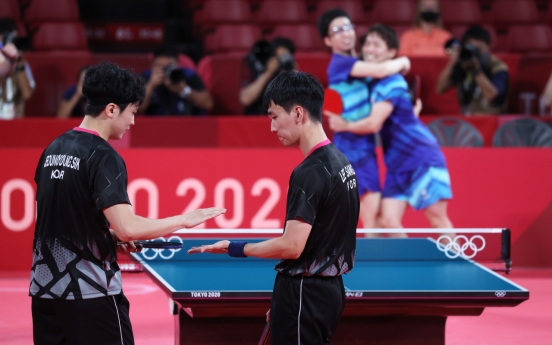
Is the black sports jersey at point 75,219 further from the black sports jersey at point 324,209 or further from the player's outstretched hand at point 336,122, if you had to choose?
the player's outstretched hand at point 336,122

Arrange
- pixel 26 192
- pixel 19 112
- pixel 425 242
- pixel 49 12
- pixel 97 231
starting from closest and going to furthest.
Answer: pixel 97 231, pixel 425 242, pixel 26 192, pixel 19 112, pixel 49 12

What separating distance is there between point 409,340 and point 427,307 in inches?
21.6

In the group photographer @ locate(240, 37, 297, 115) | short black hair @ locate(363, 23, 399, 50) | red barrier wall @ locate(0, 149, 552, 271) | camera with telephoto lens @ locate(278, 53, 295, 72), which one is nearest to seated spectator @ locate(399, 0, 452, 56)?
photographer @ locate(240, 37, 297, 115)

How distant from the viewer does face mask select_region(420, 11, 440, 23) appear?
9.18 metres

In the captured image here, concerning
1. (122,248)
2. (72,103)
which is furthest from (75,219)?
(72,103)

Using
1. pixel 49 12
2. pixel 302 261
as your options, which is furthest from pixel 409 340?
pixel 49 12

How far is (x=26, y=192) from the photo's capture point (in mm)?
6746

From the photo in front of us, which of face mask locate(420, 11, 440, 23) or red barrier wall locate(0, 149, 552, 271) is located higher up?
face mask locate(420, 11, 440, 23)

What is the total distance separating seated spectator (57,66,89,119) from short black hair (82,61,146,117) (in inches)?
198

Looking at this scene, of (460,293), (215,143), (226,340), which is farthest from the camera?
(215,143)

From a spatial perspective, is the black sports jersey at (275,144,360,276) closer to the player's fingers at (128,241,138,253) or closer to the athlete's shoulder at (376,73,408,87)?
the player's fingers at (128,241,138,253)

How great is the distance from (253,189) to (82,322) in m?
4.16

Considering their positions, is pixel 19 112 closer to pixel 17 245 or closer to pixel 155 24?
pixel 17 245

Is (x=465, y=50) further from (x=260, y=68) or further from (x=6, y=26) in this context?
(x=6, y=26)
